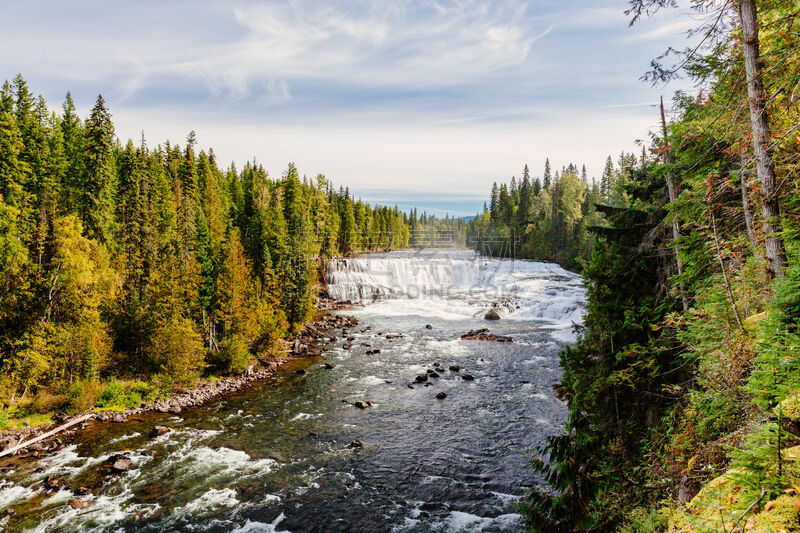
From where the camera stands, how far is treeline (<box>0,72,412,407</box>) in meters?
20.0

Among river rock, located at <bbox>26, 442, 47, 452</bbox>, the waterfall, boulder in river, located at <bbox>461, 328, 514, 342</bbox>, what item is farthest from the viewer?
the waterfall

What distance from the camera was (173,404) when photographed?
2119 centimetres

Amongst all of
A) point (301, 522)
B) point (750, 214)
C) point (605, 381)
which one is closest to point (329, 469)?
point (301, 522)

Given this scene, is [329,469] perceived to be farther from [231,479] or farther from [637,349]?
[637,349]

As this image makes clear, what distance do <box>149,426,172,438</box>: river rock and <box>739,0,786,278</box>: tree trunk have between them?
22.5 metres

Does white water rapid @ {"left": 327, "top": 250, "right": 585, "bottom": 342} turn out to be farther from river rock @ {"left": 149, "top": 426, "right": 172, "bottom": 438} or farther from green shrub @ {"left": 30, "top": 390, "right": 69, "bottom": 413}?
green shrub @ {"left": 30, "top": 390, "right": 69, "bottom": 413}

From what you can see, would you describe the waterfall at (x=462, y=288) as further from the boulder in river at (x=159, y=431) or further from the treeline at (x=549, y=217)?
the boulder in river at (x=159, y=431)

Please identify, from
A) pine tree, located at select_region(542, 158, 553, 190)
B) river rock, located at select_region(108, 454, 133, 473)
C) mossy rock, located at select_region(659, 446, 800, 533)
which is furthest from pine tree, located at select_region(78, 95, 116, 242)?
pine tree, located at select_region(542, 158, 553, 190)

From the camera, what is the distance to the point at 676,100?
1171cm

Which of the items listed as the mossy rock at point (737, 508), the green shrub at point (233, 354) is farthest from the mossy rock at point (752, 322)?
the green shrub at point (233, 354)

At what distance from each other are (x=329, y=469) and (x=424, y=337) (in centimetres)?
2133

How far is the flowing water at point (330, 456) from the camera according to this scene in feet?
41.3

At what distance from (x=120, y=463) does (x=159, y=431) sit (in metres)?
3.00

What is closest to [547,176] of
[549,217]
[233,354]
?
[549,217]
